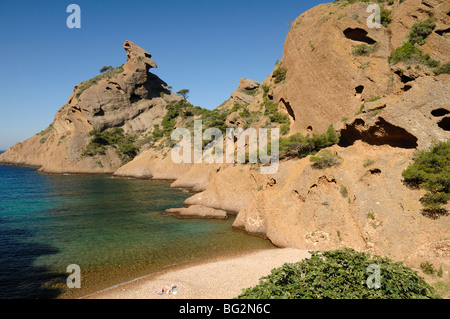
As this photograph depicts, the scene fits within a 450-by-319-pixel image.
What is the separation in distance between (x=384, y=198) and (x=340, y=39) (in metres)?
21.1

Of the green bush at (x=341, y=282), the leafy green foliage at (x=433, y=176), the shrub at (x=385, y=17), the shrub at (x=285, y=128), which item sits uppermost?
the shrub at (x=385, y=17)

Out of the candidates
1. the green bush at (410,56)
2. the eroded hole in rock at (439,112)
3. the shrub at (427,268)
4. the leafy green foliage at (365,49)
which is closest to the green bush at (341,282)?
the shrub at (427,268)

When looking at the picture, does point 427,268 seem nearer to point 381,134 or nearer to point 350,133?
point 381,134

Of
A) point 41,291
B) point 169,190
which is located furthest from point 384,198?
point 169,190

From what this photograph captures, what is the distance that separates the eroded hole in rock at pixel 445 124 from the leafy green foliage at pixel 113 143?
7379 cm

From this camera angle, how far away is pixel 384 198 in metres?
14.9

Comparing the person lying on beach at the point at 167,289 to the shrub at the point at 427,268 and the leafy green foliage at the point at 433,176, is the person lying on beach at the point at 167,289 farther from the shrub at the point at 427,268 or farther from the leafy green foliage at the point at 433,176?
the leafy green foliage at the point at 433,176

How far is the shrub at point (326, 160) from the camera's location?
60.0 ft

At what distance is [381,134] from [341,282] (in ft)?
43.9

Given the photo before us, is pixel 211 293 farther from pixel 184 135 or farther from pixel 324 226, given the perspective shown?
pixel 184 135

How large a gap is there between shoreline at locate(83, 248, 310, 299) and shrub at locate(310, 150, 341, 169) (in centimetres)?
631

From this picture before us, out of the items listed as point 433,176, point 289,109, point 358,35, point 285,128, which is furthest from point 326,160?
point 358,35

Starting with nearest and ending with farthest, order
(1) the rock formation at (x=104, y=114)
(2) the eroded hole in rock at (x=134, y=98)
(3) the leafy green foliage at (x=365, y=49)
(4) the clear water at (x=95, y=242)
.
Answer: (4) the clear water at (x=95, y=242)
(3) the leafy green foliage at (x=365, y=49)
(1) the rock formation at (x=104, y=114)
(2) the eroded hole in rock at (x=134, y=98)

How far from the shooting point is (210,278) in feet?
44.6
